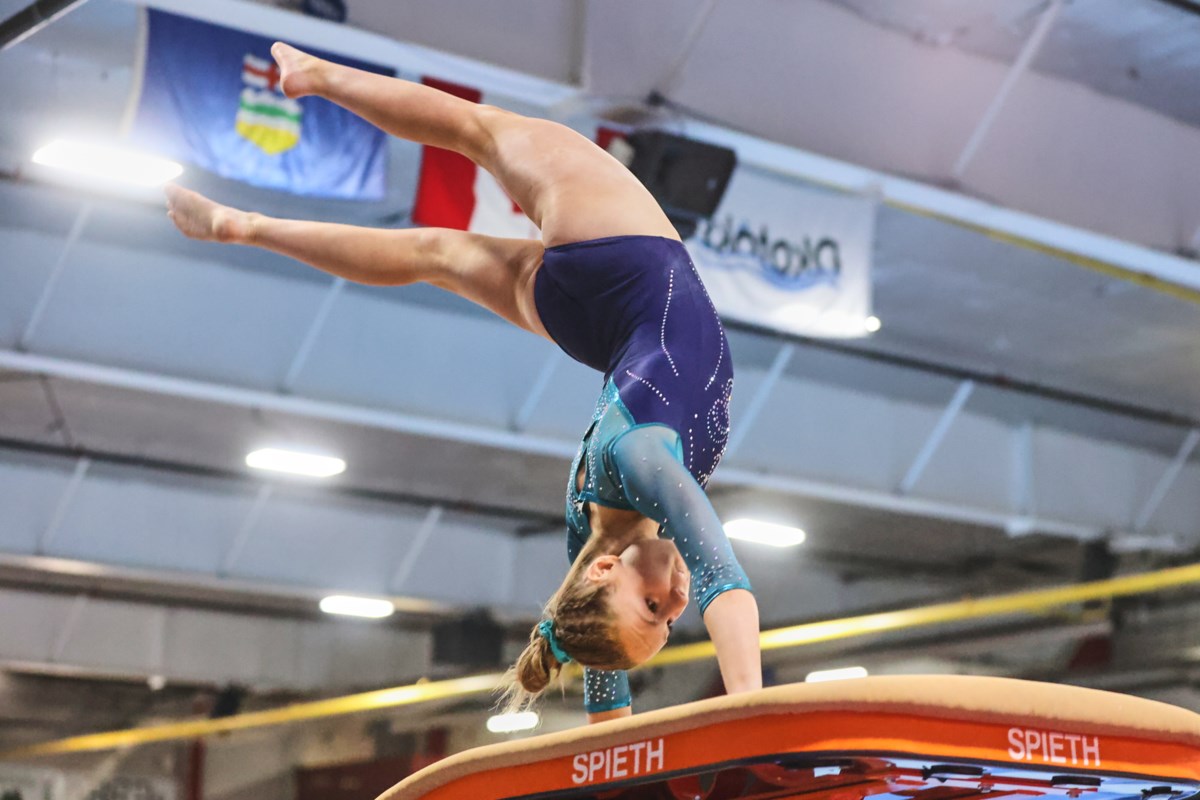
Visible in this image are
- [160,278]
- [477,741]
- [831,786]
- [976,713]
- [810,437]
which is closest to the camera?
[976,713]

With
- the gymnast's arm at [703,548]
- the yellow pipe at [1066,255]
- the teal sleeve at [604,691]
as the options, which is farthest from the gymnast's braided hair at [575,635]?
the yellow pipe at [1066,255]

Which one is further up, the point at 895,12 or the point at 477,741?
the point at 895,12

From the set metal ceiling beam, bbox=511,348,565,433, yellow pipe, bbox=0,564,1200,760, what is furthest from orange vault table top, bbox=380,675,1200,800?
metal ceiling beam, bbox=511,348,565,433

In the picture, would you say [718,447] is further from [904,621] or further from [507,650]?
[507,650]

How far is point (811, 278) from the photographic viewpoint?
733cm

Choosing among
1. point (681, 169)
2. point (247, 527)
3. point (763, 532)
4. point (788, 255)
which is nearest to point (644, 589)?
point (681, 169)

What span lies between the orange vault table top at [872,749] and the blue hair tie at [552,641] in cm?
33

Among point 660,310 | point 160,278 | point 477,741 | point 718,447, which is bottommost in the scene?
point 718,447

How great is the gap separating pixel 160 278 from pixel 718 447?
243 inches

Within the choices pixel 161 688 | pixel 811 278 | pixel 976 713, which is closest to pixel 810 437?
pixel 811 278

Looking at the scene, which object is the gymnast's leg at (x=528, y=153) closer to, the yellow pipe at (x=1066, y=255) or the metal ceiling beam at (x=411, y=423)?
the yellow pipe at (x=1066, y=255)

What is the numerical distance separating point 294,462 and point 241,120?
5.22m

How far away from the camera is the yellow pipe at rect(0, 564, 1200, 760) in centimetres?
1097

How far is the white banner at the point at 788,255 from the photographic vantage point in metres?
7.15
